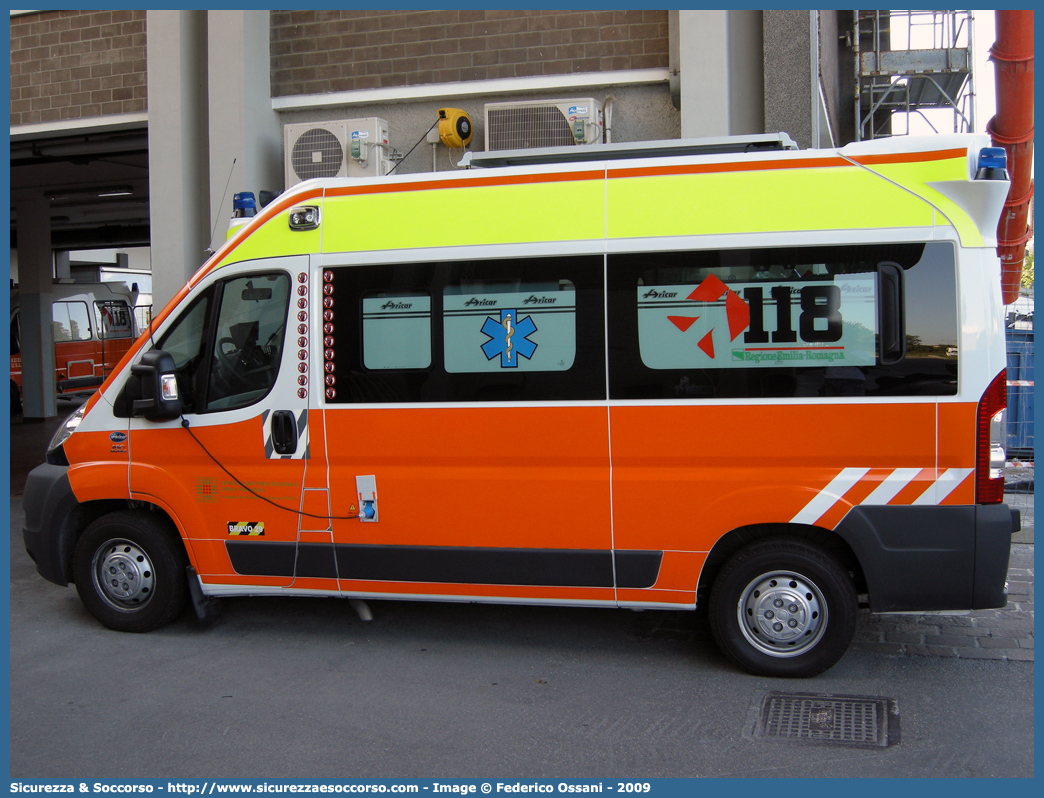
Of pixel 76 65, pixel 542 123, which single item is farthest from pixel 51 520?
pixel 76 65

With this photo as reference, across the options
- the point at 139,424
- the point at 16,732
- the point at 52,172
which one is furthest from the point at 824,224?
the point at 52,172

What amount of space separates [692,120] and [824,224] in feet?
13.8

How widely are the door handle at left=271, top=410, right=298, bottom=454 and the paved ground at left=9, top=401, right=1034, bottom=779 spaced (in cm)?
120

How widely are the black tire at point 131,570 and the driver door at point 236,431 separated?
0.61ft

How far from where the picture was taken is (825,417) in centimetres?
455

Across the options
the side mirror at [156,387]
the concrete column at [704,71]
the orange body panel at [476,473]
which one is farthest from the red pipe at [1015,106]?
the side mirror at [156,387]

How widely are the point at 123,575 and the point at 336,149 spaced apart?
5.29m

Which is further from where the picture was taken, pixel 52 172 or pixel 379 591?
pixel 52 172

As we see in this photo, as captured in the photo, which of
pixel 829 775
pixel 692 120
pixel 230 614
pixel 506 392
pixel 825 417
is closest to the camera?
pixel 829 775

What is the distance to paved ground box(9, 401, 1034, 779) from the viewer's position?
3863 mm

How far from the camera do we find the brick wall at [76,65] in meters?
10.6

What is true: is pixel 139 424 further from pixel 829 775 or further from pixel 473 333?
pixel 829 775

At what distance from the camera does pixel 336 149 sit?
30.7 ft

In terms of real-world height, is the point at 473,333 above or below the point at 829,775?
above
